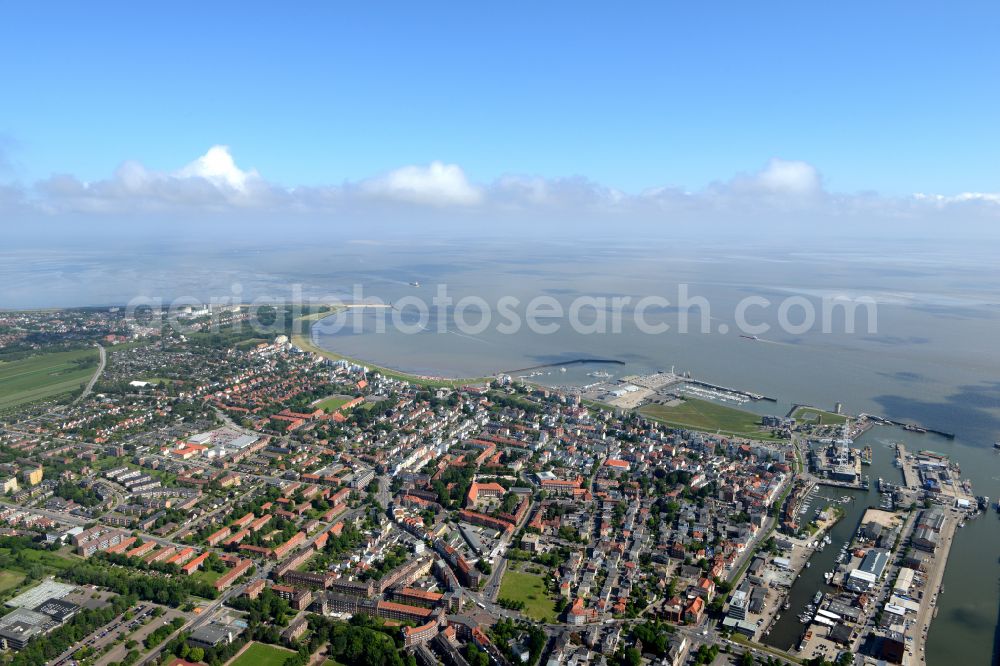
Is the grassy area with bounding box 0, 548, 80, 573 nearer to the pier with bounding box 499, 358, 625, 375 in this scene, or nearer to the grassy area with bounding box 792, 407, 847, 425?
the pier with bounding box 499, 358, 625, 375

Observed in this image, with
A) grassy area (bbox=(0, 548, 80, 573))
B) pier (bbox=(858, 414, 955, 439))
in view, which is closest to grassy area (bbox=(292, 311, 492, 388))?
pier (bbox=(858, 414, 955, 439))

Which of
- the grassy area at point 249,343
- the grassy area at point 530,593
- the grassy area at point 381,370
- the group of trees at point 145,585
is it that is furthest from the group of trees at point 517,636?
the grassy area at point 249,343

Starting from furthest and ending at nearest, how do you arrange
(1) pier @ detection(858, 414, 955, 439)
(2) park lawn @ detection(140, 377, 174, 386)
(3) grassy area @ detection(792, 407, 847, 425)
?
(2) park lawn @ detection(140, 377, 174, 386) < (3) grassy area @ detection(792, 407, 847, 425) < (1) pier @ detection(858, 414, 955, 439)

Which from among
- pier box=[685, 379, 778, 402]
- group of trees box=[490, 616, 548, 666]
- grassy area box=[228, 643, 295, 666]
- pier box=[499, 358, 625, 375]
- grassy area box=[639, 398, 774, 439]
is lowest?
grassy area box=[228, 643, 295, 666]

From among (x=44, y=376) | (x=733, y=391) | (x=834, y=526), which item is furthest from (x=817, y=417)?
(x=44, y=376)

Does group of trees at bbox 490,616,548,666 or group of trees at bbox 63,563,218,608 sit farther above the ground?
group of trees at bbox 63,563,218,608

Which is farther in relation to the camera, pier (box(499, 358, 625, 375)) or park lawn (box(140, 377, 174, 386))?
pier (box(499, 358, 625, 375))

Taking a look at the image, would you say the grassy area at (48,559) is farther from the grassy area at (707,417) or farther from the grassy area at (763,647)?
the grassy area at (707,417)
